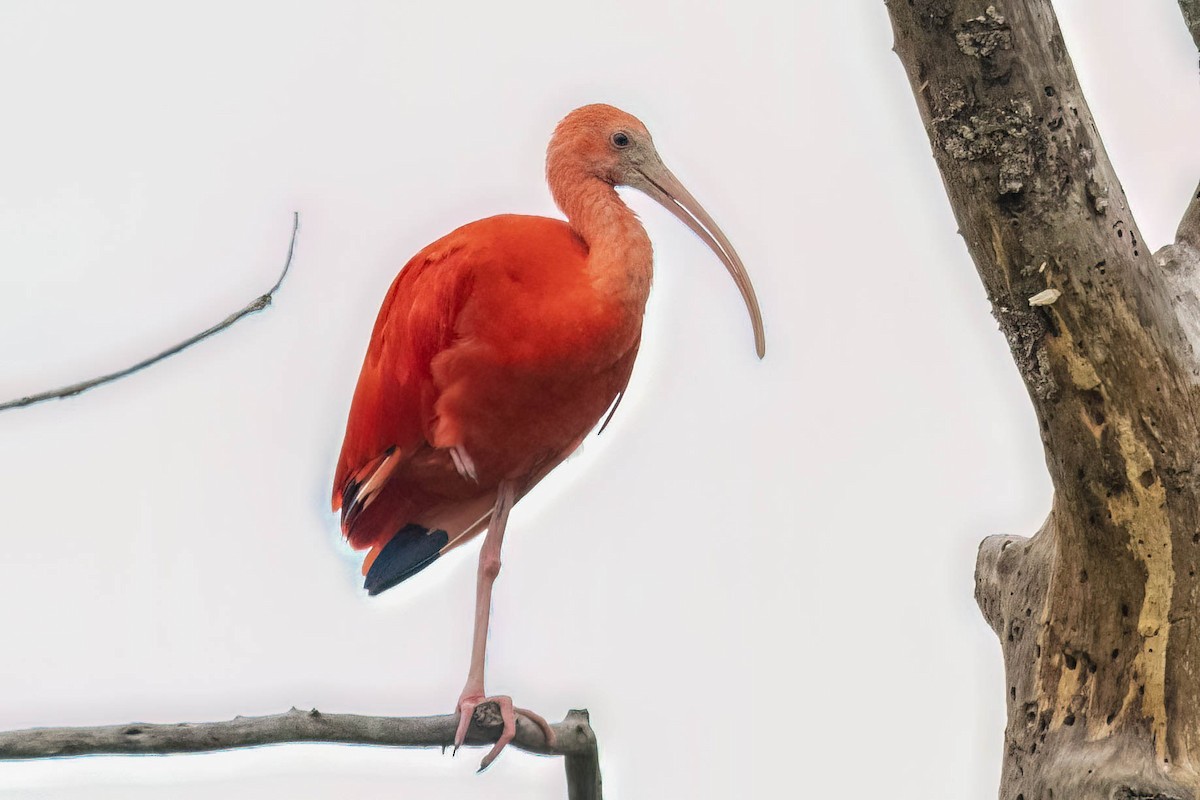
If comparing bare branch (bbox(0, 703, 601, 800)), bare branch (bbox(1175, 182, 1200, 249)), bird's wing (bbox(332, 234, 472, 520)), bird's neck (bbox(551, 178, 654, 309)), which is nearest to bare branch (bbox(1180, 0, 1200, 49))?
bare branch (bbox(1175, 182, 1200, 249))

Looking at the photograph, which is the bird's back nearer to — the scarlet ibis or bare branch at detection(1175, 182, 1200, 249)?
the scarlet ibis

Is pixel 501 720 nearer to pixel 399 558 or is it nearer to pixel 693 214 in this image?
pixel 399 558

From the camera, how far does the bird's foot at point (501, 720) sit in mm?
1800

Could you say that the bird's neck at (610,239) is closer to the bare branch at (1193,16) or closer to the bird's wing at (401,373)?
the bird's wing at (401,373)

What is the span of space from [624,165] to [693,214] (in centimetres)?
15

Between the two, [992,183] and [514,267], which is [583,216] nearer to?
[514,267]

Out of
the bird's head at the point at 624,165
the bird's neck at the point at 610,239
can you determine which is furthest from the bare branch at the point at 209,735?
the bird's head at the point at 624,165

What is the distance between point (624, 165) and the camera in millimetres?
2029

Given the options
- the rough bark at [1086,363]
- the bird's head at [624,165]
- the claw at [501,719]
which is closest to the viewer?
the rough bark at [1086,363]

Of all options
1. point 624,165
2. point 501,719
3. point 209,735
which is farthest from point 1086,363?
point 209,735

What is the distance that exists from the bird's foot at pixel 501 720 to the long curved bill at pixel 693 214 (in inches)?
29.5

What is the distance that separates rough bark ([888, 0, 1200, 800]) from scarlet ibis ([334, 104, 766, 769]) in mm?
493

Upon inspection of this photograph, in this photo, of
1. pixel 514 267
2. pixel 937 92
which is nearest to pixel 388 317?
pixel 514 267

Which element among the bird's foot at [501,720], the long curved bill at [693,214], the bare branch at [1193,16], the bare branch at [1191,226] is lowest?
the bird's foot at [501,720]
